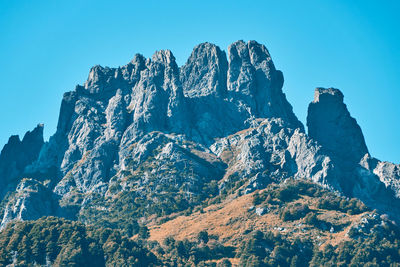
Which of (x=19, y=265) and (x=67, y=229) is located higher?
(x=67, y=229)

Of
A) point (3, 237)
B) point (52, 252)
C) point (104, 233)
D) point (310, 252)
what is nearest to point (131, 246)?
point (104, 233)

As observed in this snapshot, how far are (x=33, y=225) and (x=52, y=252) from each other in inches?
680

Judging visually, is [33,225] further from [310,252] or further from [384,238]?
[384,238]

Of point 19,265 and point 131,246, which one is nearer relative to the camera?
point 19,265

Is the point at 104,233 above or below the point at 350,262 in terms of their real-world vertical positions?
above

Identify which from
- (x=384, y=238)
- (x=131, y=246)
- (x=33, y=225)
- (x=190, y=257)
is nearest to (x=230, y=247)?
(x=190, y=257)

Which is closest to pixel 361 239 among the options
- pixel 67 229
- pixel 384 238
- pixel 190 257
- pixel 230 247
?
pixel 384 238

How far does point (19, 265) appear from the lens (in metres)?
176

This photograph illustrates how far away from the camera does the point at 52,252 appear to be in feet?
605

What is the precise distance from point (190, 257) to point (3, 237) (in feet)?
196

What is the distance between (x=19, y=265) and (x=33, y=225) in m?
22.9

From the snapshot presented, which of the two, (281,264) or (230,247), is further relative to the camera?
(230,247)

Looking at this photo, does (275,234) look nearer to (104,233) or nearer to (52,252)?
(104,233)

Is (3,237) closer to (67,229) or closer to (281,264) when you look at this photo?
(67,229)
